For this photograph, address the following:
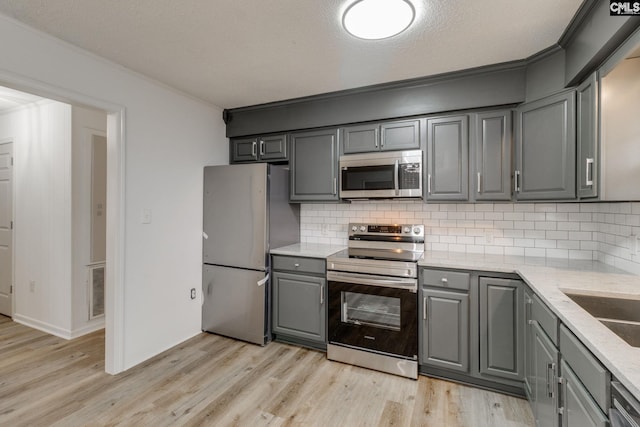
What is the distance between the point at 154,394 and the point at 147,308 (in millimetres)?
732

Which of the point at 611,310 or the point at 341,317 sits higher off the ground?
the point at 611,310

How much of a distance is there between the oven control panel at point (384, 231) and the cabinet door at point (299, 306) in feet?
2.16

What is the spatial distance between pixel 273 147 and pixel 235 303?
1641mm

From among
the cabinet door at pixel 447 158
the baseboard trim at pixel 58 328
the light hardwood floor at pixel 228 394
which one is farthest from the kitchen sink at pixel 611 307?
the baseboard trim at pixel 58 328

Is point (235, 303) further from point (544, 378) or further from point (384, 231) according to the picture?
point (544, 378)

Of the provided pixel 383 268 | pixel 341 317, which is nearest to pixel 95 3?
pixel 383 268

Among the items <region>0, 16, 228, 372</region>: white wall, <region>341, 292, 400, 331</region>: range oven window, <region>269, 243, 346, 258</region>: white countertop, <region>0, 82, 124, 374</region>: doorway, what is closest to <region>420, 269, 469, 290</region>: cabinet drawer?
<region>341, 292, 400, 331</region>: range oven window

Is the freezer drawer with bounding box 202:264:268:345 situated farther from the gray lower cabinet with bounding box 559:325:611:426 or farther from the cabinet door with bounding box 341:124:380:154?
the gray lower cabinet with bounding box 559:325:611:426

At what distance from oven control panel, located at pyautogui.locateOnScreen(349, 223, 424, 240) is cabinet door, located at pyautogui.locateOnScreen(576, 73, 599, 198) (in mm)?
1229

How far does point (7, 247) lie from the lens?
363 centimetres

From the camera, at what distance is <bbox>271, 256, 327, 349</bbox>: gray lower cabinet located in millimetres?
2768

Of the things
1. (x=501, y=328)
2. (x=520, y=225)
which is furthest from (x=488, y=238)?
(x=501, y=328)

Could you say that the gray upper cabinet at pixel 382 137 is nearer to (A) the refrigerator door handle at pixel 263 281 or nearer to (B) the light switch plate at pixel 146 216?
(A) the refrigerator door handle at pixel 263 281

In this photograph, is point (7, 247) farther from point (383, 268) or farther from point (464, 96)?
point (464, 96)
